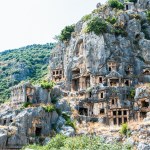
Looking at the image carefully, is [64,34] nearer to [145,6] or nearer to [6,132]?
[145,6]

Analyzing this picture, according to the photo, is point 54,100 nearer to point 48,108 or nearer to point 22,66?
point 48,108

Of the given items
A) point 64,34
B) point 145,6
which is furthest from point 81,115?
point 145,6

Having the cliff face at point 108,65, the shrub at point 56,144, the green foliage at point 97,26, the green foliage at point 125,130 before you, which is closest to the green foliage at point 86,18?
the cliff face at point 108,65

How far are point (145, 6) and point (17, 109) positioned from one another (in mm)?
50358

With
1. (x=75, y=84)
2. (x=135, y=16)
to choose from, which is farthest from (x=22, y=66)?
(x=135, y=16)

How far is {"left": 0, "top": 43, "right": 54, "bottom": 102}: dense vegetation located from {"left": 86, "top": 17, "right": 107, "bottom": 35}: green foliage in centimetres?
3919

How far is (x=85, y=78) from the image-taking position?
8250cm

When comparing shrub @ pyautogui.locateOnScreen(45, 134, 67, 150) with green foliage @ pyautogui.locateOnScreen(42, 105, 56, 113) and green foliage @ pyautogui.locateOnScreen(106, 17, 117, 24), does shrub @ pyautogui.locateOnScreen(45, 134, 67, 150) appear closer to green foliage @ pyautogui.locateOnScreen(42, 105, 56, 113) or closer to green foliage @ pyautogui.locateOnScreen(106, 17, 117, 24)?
green foliage @ pyautogui.locateOnScreen(42, 105, 56, 113)

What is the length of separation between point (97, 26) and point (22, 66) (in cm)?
6091

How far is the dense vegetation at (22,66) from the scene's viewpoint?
13012 cm

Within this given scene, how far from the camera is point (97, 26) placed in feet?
277

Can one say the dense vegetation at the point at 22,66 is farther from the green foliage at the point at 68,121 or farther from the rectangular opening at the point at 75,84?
the green foliage at the point at 68,121

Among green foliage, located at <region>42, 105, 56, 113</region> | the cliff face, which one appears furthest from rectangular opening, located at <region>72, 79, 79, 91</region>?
green foliage, located at <region>42, 105, 56, 113</region>

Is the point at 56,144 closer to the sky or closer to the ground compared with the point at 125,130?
closer to the ground
